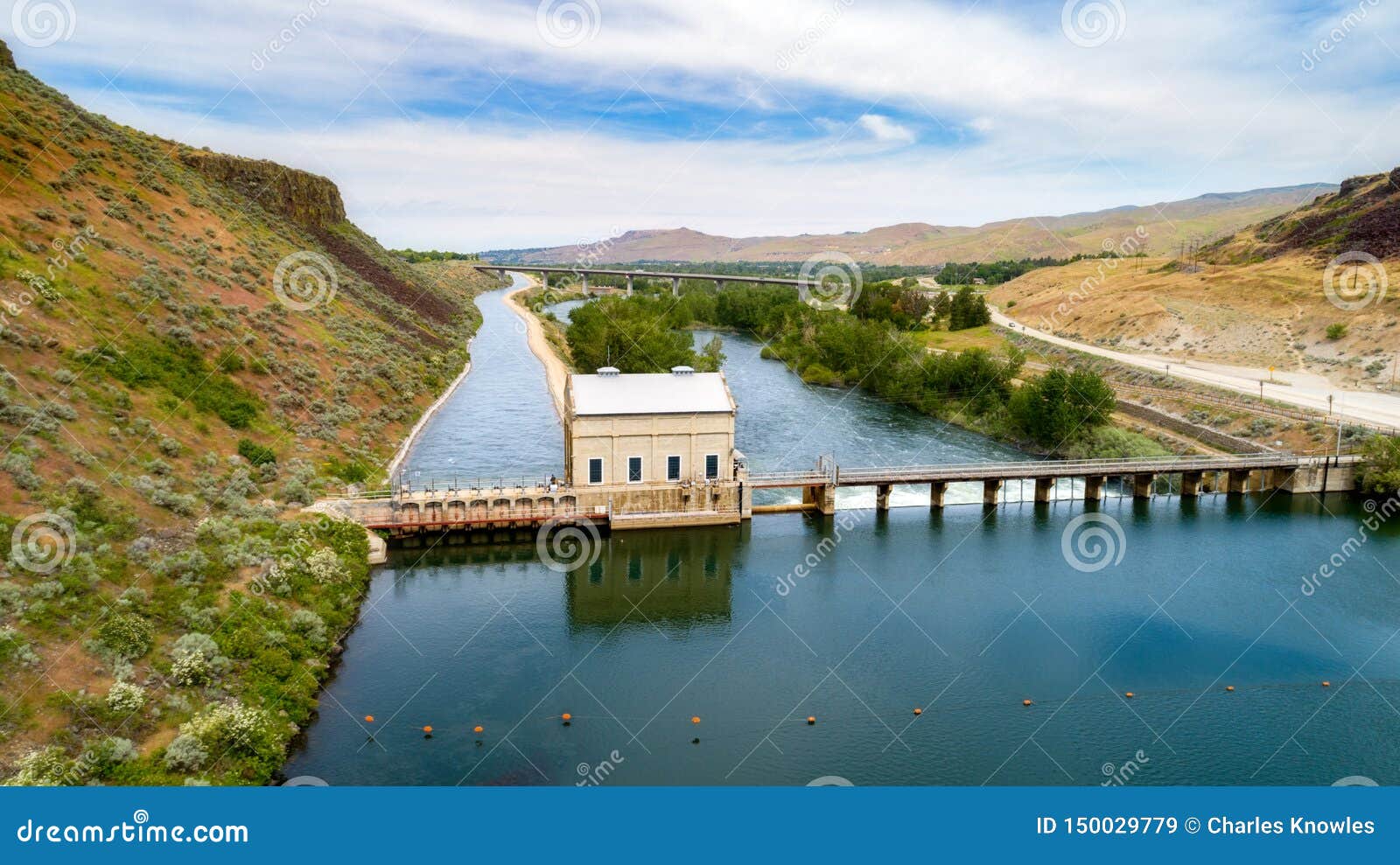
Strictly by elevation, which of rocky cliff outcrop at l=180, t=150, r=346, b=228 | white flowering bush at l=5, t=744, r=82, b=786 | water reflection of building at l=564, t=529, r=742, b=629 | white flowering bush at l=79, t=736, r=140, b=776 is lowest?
water reflection of building at l=564, t=529, r=742, b=629

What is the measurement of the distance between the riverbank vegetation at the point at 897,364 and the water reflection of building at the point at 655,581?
28122 millimetres

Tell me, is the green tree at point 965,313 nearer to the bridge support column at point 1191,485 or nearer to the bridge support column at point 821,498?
the bridge support column at point 1191,485

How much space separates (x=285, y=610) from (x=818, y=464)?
27973 millimetres

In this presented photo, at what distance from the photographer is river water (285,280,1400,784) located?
25516 millimetres

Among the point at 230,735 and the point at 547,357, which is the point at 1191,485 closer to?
the point at 230,735

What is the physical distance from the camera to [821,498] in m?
48.7

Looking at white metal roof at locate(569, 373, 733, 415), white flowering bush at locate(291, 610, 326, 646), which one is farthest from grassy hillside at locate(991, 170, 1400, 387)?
white flowering bush at locate(291, 610, 326, 646)

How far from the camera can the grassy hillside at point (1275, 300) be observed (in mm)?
78312

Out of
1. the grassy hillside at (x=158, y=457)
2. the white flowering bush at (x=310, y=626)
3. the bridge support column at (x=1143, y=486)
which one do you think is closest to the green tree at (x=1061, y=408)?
the bridge support column at (x=1143, y=486)

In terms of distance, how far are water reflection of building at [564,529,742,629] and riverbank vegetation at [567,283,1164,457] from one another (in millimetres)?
28122

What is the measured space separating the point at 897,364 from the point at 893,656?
54.1 metres

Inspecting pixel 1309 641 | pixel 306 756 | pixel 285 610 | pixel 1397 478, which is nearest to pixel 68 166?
pixel 285 610

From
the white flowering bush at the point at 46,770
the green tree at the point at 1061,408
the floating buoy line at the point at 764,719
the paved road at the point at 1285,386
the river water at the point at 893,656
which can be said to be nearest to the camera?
the white flowering bush at the point at 46,770

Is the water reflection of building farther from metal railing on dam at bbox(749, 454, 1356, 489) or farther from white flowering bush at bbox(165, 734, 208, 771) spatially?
white flowering bush at bbox(165, 734, 208, 771)
